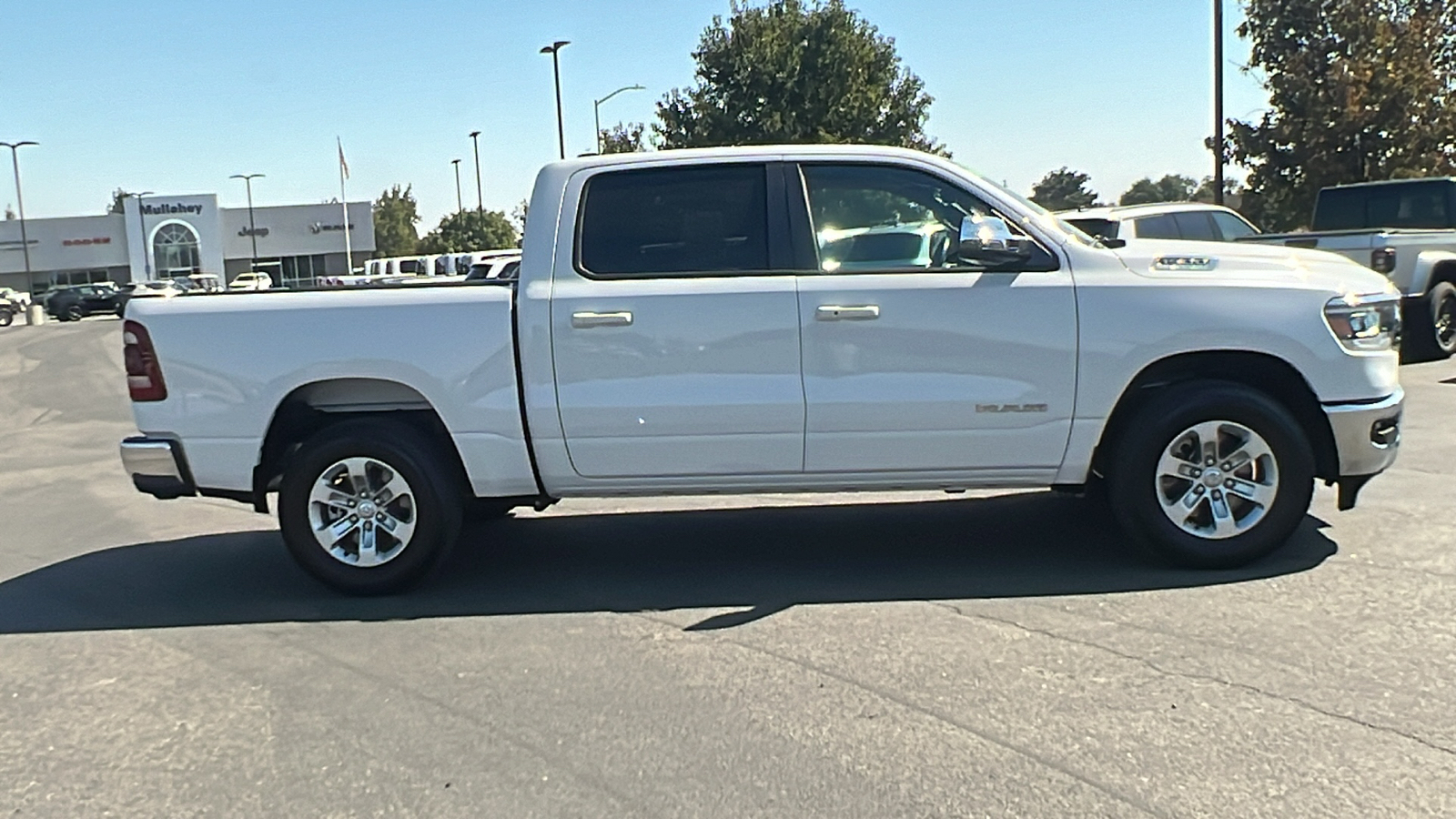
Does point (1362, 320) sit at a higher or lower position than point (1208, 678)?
higher

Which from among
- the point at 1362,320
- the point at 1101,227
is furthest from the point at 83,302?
the point at 1362,320

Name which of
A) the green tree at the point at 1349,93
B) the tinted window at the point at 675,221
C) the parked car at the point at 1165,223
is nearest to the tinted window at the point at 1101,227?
the parked car at the point at 1165,223

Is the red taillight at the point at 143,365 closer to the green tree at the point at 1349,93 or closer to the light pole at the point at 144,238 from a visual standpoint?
the green tree at the point at 1349,93

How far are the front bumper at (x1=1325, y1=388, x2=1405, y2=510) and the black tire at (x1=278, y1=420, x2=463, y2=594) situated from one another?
3890 millimetres

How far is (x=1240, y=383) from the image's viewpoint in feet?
18.2

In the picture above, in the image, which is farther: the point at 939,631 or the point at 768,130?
the point at 768,130

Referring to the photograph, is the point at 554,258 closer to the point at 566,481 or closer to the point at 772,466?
the point at 566,481

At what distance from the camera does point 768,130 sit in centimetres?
3247

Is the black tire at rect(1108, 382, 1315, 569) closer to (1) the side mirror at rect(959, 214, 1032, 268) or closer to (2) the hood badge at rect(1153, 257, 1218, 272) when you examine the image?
(2) the hood badge at rect(1153, 257, 1218, 272)

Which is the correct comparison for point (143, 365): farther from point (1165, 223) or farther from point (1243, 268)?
point (1165, 223)

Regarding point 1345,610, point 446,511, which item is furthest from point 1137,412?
point 446,511

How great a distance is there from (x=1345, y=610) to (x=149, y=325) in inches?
206

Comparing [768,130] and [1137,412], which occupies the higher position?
[768,130]

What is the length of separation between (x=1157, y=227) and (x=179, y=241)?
80.8 meters
